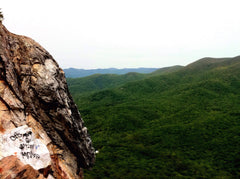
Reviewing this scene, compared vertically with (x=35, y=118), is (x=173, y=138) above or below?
below

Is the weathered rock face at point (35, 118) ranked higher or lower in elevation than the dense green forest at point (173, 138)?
higher

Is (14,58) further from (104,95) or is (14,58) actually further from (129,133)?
(104,95)

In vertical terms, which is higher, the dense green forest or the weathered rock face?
the weathered rock face

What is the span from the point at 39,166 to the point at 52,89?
1069 centimetres

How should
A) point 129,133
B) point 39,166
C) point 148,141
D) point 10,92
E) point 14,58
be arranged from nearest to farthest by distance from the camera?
point 39,166, point 10,92, point 14,58, point 148,141, point 129,133

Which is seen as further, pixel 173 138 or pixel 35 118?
pixel 173 138

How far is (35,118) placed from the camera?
20.1 m

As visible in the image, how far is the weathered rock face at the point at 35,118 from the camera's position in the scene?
14719 millimetres

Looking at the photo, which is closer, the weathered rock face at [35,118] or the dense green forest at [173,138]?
the weathered rock face at [35,118]

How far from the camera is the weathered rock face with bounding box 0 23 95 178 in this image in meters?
14.7

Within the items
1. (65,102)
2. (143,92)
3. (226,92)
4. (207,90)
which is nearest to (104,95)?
(143,92)

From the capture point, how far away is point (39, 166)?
50.2 feet

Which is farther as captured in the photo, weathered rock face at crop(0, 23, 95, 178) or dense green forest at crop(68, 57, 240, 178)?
dense green forest at crop(68, 57, 240, 178)

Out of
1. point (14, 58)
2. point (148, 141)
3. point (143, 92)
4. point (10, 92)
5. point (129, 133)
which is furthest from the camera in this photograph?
point (143, 92)
